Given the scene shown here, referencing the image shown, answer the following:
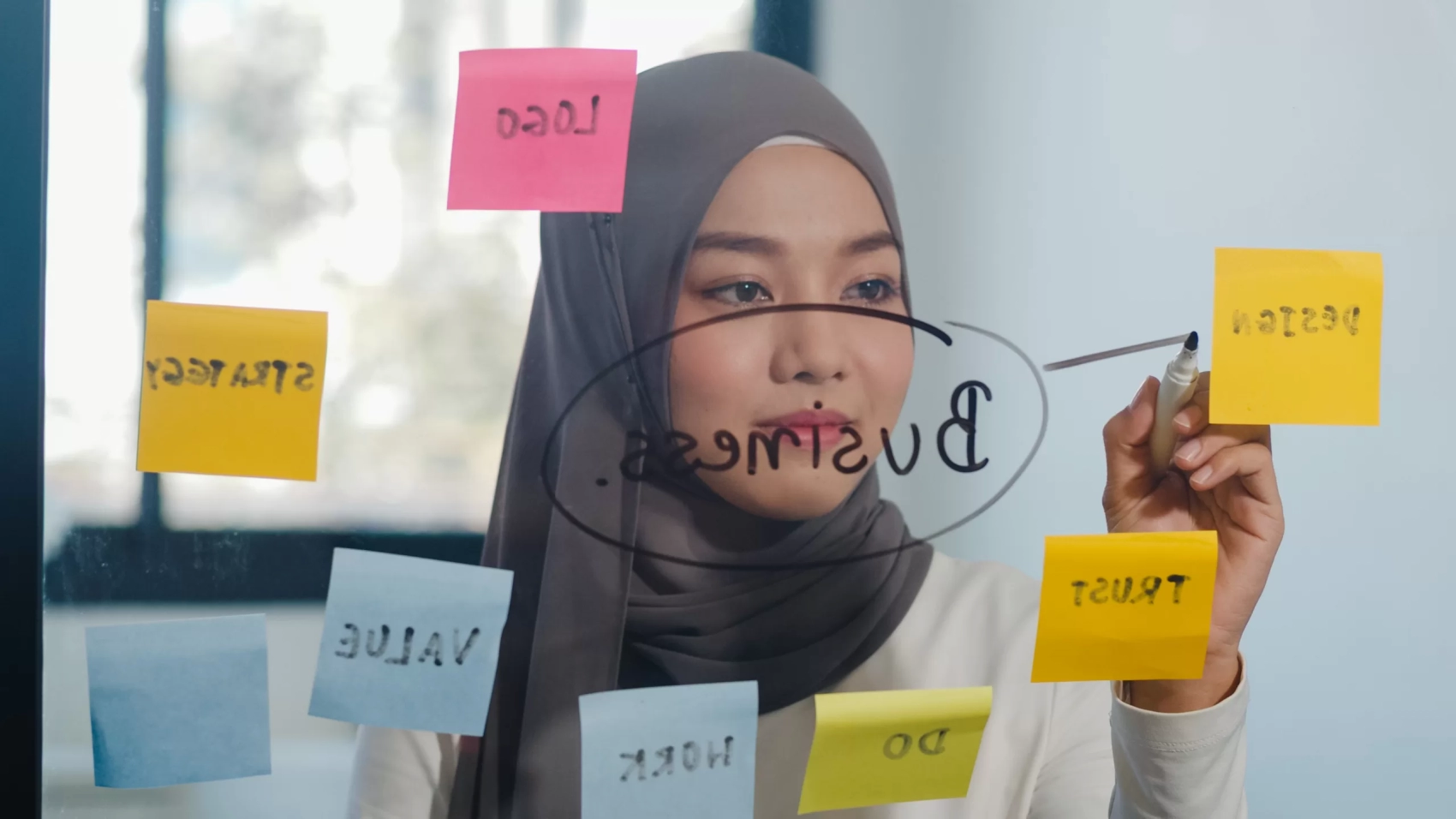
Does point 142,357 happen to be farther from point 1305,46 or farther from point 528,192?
→ point 1305,46

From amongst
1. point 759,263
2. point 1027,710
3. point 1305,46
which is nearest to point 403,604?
point 759,263

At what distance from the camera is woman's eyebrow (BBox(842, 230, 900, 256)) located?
2.45 feet

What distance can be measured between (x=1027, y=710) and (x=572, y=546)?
1.30 feet

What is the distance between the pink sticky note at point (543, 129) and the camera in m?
0.72

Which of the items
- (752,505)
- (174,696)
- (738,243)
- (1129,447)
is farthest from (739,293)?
(174,696)

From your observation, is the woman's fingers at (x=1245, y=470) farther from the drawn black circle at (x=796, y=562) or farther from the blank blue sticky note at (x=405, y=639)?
the blank blue sticky note at (x=405, y=639)

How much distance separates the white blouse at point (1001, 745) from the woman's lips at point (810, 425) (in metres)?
Result: 0.14

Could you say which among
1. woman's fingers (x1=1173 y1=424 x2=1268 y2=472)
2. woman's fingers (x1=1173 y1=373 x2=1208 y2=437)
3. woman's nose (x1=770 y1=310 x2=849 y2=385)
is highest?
woman's nose (x1=770 y1=310 x2=849 y2=385)

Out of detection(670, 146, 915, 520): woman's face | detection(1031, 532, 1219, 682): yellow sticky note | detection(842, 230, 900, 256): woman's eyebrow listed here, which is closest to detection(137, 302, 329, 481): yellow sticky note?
detection(670, 146, 915, 520): woman's face

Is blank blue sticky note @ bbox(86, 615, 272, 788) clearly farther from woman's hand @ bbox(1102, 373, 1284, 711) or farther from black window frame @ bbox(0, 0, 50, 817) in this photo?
woman's hand @ bbox(1102, 373, 1284, 711)

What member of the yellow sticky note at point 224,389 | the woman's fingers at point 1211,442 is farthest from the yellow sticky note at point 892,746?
the yellow sticky note at point 224,389

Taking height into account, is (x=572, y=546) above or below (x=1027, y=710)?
above

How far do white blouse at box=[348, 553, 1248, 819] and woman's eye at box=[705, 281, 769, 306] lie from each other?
26 centimetres

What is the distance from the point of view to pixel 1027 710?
2.68 feet
